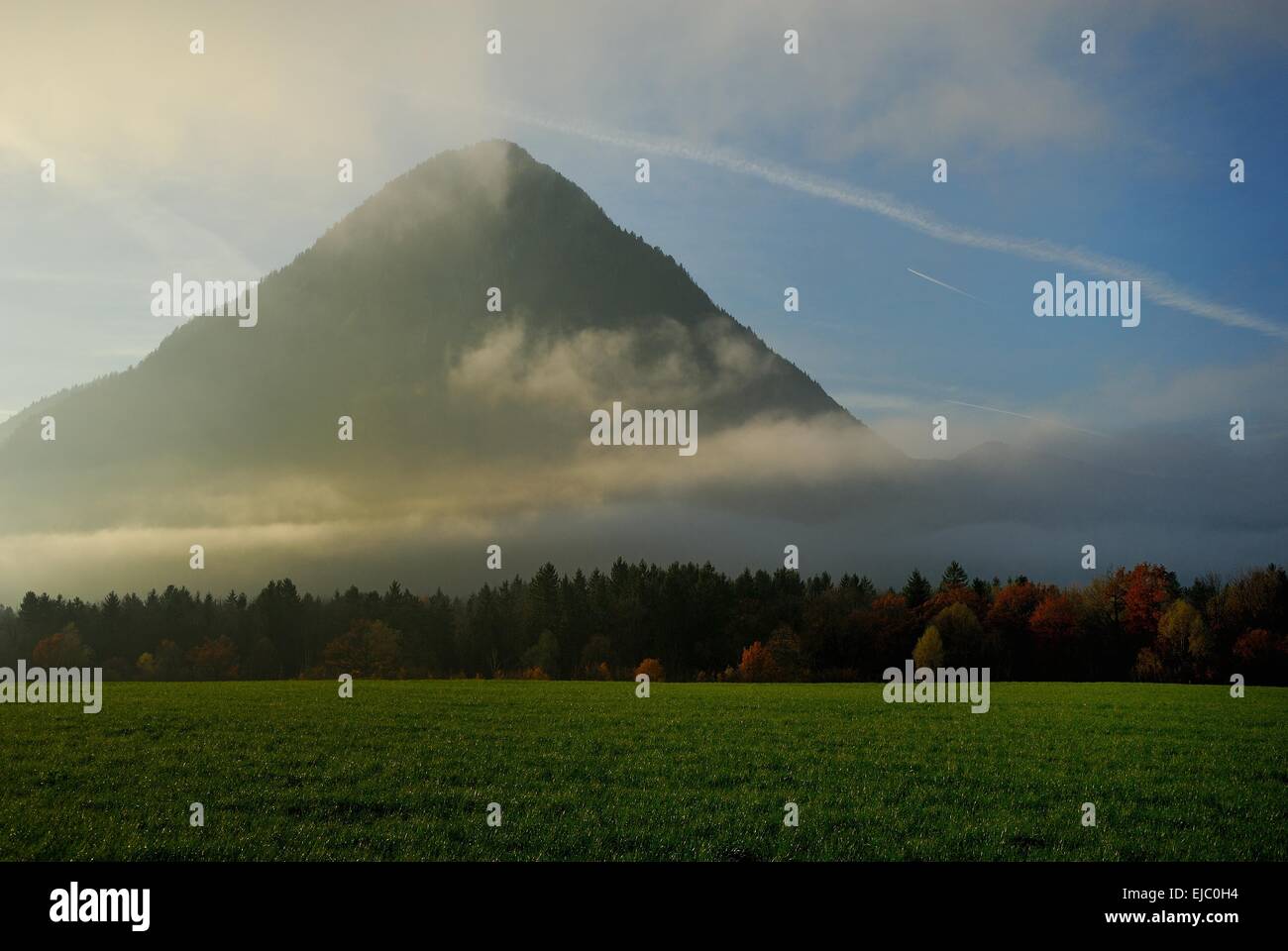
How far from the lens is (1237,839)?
20359 mm

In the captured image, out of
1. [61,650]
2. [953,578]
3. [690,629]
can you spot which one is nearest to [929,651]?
[953,578]

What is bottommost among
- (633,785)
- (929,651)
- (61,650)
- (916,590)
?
(61,650)

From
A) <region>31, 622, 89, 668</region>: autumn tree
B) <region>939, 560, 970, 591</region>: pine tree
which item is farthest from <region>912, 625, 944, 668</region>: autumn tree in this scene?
<region>31, 622, 89, 668</region>: autumn tree

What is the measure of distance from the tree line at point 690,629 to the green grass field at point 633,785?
48.2 m

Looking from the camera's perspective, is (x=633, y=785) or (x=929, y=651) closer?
(x=633, y=785)

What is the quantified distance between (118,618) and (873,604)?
10880cm

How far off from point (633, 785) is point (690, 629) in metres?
81.5

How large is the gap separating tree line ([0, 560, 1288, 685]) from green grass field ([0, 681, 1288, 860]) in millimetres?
48208

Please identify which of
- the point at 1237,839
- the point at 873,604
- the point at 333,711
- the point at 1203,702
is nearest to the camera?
the point at 1237,839

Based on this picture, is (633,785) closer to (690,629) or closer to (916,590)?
(916,590)

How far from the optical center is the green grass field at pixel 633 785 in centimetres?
1912

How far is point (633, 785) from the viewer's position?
23781 mm
